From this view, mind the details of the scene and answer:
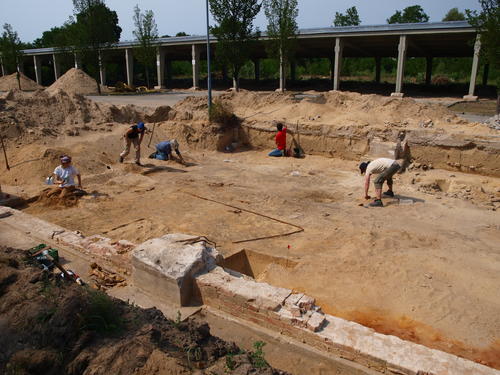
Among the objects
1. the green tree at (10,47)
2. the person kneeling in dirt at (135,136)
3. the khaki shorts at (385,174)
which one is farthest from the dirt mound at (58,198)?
the green tree at (10,47)

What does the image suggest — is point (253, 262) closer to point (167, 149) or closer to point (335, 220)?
point (335, 220)

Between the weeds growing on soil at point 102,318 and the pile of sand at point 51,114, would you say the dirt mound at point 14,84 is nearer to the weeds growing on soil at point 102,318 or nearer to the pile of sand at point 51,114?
the pile of sand at point 51,114

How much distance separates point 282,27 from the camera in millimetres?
23750

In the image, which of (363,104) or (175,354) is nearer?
(175,354)

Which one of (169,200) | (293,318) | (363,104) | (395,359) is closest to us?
(395,359)

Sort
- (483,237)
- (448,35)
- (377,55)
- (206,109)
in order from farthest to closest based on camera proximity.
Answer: (377,55) < (448,35) < (206,109) < (483,237)

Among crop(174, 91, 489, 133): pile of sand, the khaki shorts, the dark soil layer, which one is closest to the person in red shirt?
crop(174, 91, 489, 133): pile of sand

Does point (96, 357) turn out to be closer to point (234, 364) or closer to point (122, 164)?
point (234, 364)

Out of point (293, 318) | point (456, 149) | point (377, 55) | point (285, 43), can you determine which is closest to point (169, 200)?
point (293, 318)

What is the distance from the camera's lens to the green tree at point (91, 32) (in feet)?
94.4

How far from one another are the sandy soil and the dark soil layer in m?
2.24

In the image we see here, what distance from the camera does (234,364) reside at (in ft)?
10.9

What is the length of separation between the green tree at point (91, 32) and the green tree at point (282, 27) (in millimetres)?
12631

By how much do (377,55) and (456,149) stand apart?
1012 inches
